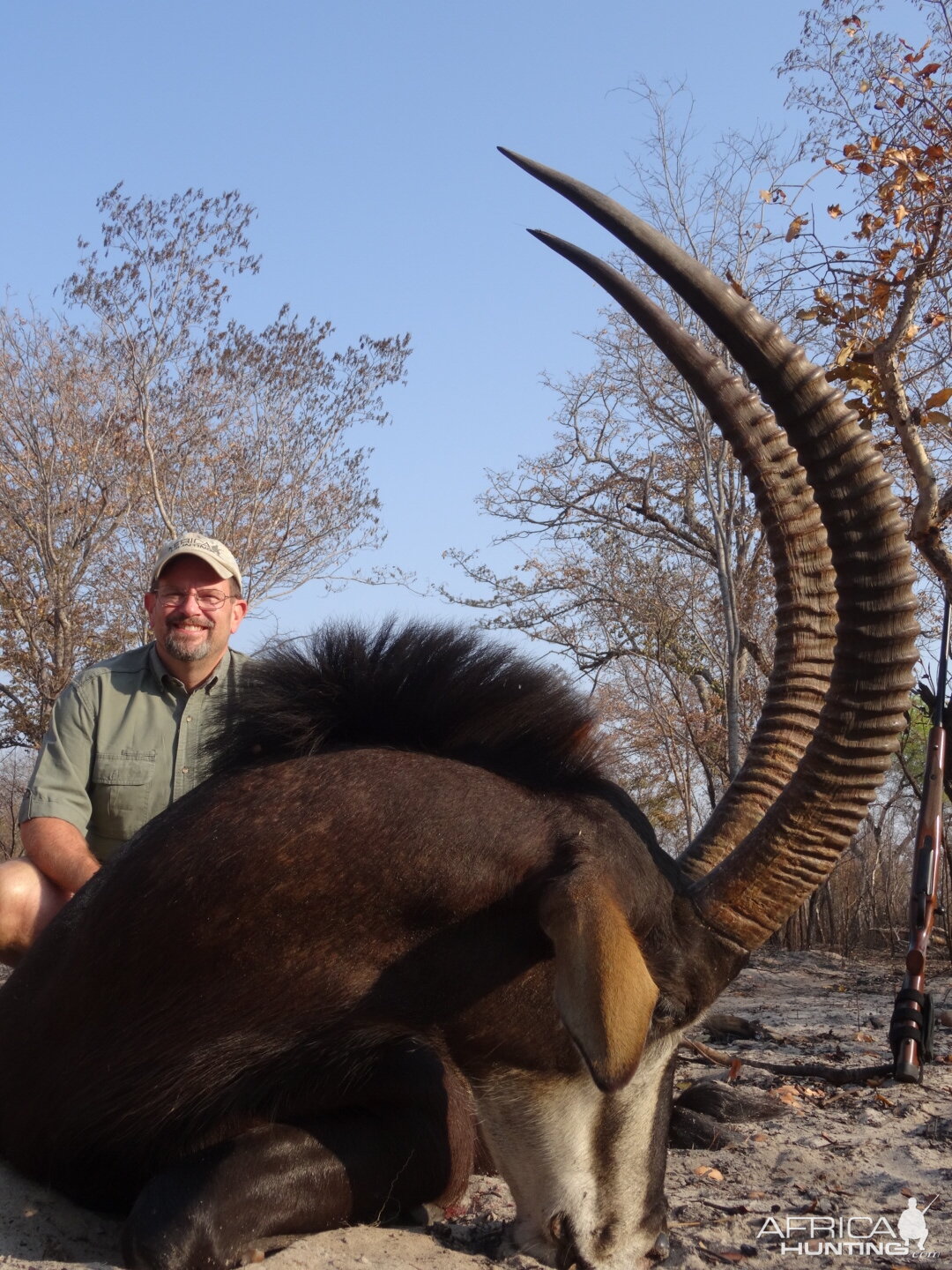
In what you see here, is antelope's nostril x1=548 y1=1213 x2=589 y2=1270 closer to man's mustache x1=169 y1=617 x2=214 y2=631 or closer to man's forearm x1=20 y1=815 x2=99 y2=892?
man's forearm x1=20 y1=815 x2=99 y2=892

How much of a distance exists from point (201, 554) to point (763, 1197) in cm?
340

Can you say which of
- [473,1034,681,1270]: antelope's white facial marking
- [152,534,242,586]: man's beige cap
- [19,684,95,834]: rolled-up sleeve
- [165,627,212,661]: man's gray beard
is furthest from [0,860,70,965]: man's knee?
[473,1034,681,1270]: antelope's white facial marking

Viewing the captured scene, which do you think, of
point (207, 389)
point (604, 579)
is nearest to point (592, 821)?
point (604, 579)

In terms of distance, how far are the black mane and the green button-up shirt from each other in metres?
1.70

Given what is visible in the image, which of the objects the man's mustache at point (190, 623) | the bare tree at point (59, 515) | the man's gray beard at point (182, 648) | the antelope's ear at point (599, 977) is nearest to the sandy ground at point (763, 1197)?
the antelope's ear at point (599, 977)

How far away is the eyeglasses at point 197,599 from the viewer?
18.0ft

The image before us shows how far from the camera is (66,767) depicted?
5340 millimetres

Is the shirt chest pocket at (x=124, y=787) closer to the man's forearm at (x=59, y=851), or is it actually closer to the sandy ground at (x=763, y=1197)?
the man's forearm at (x=59, y=851)

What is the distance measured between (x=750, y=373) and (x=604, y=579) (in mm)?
16005

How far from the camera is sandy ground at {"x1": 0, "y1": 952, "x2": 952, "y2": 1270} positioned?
3561mm

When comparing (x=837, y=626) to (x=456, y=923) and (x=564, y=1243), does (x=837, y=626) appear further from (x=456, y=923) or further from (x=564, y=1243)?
(x=564, y=1243)

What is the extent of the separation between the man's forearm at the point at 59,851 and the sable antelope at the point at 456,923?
1385 millimetres

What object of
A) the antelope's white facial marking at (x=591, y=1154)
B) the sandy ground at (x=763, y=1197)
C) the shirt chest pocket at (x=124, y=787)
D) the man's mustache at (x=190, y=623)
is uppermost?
the man's mustache at (x=190, y=623)

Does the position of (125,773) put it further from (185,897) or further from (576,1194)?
(576,1194)
